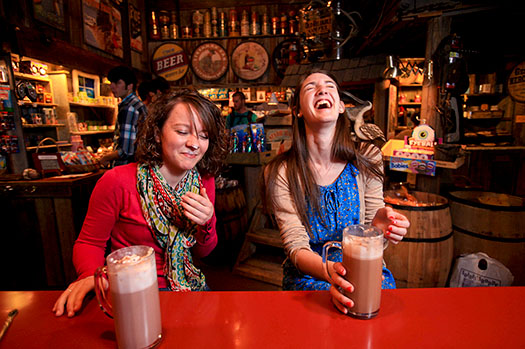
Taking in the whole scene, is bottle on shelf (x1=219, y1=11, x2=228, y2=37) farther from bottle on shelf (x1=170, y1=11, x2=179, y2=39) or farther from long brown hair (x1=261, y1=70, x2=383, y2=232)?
long brown hair (x1=261, y1=70, x2=383, y2=232)

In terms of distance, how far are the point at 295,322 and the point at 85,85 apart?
252 inches

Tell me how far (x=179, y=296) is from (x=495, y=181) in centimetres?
722

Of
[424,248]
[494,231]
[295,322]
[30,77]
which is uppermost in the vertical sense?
[30,77]

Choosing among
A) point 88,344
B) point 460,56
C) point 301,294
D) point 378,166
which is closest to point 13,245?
point 88,344

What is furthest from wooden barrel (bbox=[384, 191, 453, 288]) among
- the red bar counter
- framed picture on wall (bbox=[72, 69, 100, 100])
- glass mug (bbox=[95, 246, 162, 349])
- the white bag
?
framed picture on wall (bbox=[72, 69, 100, 100])

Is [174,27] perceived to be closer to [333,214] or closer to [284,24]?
[284,24]

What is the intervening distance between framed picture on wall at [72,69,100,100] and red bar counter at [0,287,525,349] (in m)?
5.37

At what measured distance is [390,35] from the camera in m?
4.32

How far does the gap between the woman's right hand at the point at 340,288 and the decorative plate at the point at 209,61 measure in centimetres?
738

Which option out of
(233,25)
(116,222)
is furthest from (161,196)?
(233,25)

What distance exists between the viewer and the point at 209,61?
7.61 meters

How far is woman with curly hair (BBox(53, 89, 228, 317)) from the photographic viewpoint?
1.34 meters

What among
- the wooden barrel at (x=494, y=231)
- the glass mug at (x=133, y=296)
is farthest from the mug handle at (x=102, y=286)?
the wooden barrel at (x=494, y=231)

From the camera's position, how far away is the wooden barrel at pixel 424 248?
92.7 inches
